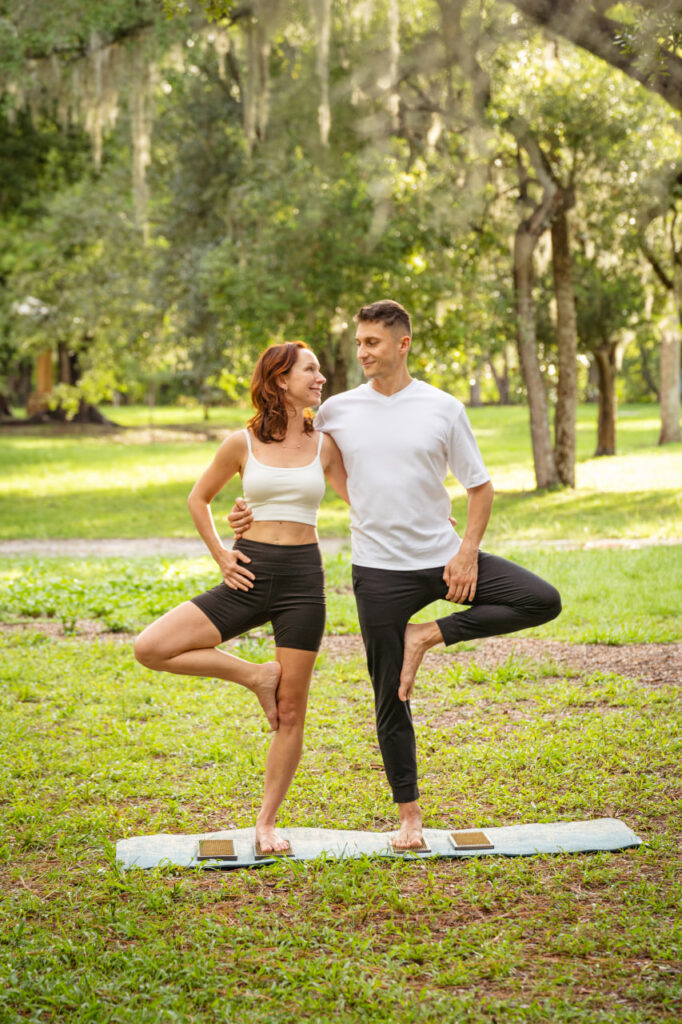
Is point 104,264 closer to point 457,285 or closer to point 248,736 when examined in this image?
point 457,285

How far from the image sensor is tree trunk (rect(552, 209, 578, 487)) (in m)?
17.7

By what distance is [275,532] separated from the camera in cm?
415

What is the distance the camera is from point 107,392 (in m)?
29.8

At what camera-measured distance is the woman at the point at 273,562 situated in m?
4.11

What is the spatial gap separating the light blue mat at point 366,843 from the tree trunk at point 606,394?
62.3ft

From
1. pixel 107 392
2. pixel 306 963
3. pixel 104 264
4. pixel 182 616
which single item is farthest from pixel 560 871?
pixel 107 392

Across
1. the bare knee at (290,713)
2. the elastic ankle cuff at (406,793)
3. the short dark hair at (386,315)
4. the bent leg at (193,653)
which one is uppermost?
the short dark hair at (386,315)

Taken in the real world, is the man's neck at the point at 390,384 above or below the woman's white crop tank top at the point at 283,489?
above

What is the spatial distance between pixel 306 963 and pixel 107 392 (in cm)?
2747

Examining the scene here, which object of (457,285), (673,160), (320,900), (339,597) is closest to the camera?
(320,900)

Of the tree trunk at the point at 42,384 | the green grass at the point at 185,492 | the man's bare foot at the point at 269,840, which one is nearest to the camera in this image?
the man's bare foot at the point at 269,840

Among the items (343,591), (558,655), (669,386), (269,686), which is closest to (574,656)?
(558,655)

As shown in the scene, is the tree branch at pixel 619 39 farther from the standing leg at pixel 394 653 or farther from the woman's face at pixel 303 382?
the standing leg at pixel 394 653

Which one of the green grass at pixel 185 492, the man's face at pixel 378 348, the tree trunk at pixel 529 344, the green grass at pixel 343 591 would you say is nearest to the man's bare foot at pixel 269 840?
the man's face at pixel 378 348
